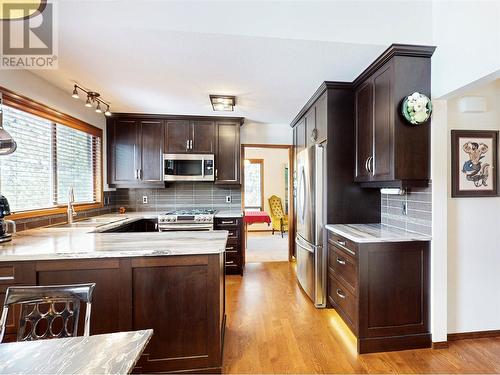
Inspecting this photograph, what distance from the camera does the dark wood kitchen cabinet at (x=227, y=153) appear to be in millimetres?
3873

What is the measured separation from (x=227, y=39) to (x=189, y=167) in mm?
2269

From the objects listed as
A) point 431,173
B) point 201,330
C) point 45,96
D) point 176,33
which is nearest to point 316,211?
point 431,173

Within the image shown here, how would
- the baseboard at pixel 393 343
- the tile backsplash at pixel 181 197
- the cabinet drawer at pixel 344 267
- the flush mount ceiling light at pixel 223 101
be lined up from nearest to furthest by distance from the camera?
the baseboard at pixel 393 343
the cabinet drawer at pixel 344 267
the flush mount ceiling light at pixel 223 101
the tile backsplash at pixel 181 197

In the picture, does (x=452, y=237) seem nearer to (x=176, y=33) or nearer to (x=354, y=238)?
(x=354, y=238)

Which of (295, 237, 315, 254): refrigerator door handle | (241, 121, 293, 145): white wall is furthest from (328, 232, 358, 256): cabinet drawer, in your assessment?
(241, 121, 293, 145): white wall

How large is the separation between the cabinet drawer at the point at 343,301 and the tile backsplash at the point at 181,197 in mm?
2049

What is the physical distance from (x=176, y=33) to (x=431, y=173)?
224 centimetres

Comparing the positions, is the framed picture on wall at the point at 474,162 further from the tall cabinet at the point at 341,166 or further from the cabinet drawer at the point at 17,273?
the cabinet drawer at the point at 17,273

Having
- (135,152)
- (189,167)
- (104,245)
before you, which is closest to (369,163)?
(104,245)

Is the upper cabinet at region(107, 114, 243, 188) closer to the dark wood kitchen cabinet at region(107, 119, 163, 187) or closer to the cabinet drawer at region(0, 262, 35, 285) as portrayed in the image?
the dark wood kitchen cabinet at region(107, 119, 163, 187)

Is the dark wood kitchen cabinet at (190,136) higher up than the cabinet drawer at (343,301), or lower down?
higher up

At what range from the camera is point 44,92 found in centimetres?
251

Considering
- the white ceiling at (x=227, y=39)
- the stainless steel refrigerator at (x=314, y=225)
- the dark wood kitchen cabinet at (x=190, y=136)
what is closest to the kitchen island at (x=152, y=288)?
the stainless steel refrigerator at (x=314, y=225)

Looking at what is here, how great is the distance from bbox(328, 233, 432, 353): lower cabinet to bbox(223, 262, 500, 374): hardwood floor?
0.11 metres
